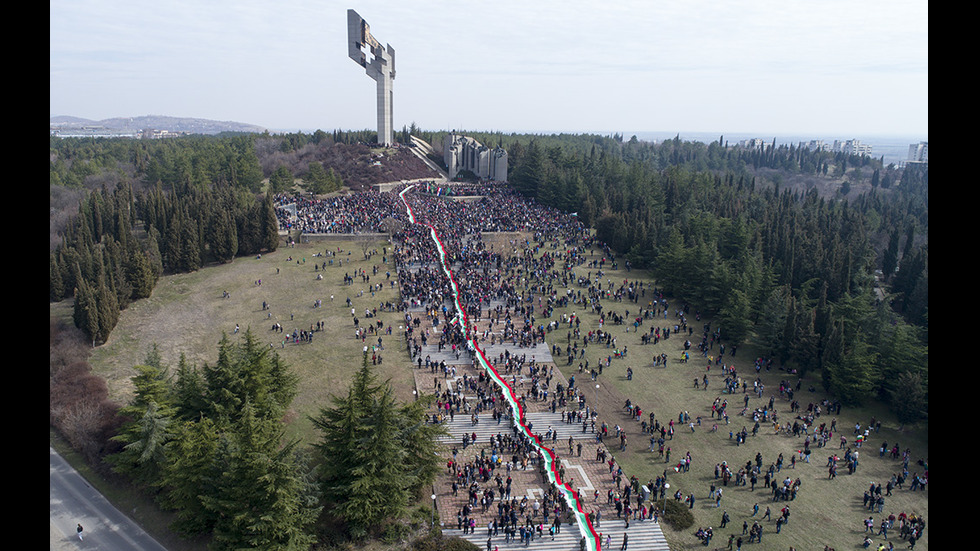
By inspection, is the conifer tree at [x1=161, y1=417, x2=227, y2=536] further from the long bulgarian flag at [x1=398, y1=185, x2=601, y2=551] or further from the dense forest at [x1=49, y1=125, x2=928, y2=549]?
the long bulgarian flag at [x1=398, y1=185, x2=601, y2=551]

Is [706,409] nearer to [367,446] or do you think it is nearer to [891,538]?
[891,538]

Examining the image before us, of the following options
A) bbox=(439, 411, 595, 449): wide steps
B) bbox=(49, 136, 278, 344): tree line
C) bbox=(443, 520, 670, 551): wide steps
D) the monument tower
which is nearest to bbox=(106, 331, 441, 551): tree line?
bbox=(443, 520, 670, 551): wide steps

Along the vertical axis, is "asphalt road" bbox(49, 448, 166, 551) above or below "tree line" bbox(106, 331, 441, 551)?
below

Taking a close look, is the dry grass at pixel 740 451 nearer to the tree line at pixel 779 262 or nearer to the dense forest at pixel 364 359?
the tree line at pixel 779 262

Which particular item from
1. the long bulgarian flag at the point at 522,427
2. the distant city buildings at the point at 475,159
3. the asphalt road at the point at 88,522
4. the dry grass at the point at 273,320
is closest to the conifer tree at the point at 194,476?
the asphalt road at the point at 88,522

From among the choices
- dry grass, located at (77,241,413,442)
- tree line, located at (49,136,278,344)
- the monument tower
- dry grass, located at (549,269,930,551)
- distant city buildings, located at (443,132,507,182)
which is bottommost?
dry grass, located at (549,269,930,551)

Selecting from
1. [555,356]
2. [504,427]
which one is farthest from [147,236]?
[504,427]

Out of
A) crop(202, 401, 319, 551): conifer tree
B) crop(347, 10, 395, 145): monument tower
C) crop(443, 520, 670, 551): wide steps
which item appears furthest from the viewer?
crop(347, 10, 395, 145): monument tower

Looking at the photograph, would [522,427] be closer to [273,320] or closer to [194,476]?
[194,476]
